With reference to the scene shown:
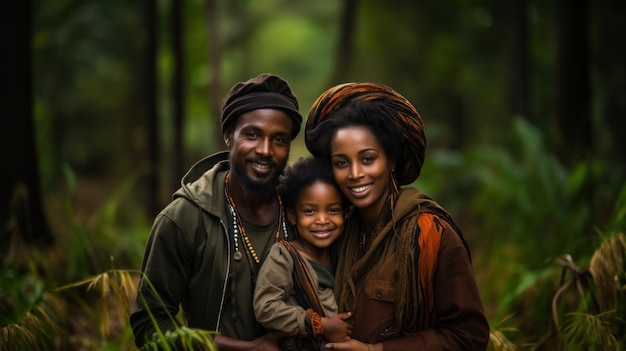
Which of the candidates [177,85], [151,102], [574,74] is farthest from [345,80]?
[574,74]

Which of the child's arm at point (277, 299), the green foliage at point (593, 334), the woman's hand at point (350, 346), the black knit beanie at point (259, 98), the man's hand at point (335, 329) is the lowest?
the green foliage at point (593, 334)

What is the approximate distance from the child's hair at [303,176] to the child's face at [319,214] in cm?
3

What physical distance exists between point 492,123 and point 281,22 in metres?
8.93

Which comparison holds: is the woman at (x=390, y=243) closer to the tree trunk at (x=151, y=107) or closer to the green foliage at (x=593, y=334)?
the green foliage at (x=593, y=334)

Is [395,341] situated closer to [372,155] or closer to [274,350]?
[274,350]

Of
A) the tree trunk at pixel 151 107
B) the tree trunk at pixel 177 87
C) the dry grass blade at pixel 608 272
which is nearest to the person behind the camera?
the dry grass blade at pixel 608 272

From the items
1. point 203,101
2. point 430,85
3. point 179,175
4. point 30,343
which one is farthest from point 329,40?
point 30,343

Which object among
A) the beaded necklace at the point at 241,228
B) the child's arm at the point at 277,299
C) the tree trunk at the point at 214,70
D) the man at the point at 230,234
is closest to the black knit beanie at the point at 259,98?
the man at the point at 230,234

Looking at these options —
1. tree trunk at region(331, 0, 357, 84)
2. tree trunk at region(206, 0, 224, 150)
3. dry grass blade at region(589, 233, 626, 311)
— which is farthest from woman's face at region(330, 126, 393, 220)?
tree trunk at region(206, 0, 224, 150)

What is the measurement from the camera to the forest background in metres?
4.68

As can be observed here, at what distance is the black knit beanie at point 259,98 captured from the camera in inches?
122

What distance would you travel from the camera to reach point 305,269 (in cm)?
297

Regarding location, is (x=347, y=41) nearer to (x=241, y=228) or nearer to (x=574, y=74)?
(x=574, y=74)

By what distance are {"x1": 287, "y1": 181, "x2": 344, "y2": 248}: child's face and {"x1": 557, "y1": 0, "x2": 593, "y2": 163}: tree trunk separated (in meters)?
5.81
